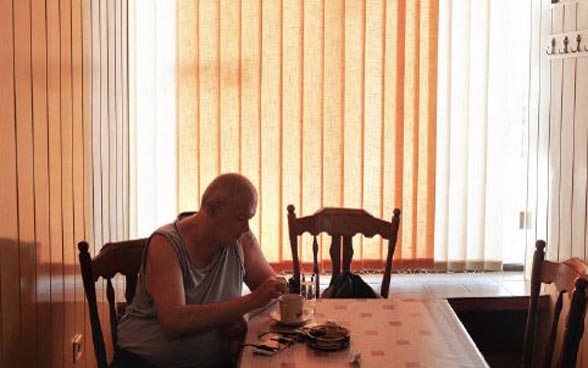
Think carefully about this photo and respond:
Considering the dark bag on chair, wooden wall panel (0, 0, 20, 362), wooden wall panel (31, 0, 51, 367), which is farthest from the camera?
the dark bag on chair

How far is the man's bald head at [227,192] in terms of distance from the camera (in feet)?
6.97

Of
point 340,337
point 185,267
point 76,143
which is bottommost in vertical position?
point 340,337

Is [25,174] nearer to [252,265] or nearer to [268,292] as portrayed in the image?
[268,292]

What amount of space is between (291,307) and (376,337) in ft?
0.76

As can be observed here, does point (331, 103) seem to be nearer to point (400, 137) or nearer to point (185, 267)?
point (400, 137)

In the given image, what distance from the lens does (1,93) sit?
1670mm

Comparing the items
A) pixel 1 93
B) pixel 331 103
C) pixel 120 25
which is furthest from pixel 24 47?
pixel 331 103

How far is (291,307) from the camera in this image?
6.58 feet

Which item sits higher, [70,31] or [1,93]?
[70,31]

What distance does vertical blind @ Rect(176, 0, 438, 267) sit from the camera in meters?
3.34

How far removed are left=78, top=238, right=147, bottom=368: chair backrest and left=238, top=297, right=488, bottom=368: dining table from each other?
47 cm

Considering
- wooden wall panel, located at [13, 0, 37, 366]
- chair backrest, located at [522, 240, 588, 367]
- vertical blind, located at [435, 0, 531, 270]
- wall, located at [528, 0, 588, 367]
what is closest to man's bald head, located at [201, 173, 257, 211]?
wooden wall panel, located at [13, 0, 37, 366]

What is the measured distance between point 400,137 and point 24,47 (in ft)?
6.48

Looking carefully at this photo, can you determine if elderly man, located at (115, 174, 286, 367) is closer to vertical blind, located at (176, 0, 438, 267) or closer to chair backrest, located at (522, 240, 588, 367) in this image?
chair backrest, located at (522, 240, 588, 367)
